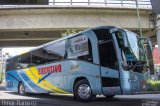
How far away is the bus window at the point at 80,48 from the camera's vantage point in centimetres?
1261

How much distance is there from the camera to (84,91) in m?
12.7

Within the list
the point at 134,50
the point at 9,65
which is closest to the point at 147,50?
the point at 134,50

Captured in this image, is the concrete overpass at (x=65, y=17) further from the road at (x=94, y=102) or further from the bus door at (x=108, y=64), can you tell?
the bus door at (x=108, y=64)

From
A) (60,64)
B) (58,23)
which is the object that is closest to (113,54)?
(60,64)

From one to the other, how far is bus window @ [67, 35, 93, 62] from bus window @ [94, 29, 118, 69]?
0.56 m

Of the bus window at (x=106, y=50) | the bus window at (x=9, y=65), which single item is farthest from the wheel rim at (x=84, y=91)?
the bus window at (x=9, y=65)

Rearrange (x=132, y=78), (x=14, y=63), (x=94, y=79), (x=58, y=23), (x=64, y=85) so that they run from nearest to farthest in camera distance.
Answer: (x=132, y=78)
(x=94, y=79)
(x=64, y=85)
(x=14, y=63)
(x=58, y=23)

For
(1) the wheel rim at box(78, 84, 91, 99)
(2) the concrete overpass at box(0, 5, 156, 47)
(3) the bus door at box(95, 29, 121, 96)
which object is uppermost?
(2) the concrete overpass at box(0, 5, 156, 47)

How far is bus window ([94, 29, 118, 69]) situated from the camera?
11.7 metres

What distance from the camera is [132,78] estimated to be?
11.5 meters

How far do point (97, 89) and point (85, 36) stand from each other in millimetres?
2297

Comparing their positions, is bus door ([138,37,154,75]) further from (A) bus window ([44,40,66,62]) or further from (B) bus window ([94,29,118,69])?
(A) bus window ([44,40,66,62])

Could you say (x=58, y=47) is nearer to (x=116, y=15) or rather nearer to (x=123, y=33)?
(x=123, y=33)

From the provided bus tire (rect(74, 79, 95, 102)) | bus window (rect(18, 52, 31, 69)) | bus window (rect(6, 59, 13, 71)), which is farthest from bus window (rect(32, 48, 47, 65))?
bus window (rect(6, 59, 13, 71))
